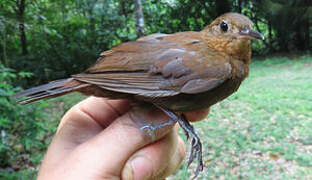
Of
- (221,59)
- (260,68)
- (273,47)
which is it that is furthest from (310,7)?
(221,59)

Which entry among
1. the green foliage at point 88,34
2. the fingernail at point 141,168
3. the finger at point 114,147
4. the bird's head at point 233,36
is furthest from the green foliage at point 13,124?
the green foliage at point 88,34

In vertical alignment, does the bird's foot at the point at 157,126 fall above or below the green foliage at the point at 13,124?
above

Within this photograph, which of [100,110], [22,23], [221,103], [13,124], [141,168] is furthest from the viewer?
[221,103]

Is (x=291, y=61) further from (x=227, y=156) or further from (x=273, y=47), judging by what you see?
(x=227, y=156)

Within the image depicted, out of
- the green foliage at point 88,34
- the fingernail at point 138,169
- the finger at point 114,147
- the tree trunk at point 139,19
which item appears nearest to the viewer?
the finger at point 114,147

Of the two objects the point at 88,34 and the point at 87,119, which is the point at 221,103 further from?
the point at 88,34

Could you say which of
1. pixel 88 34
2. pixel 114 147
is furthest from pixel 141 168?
pixel 88 34

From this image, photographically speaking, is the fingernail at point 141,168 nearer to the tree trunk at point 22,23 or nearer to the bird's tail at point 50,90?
the bird's tail at point 50,90
